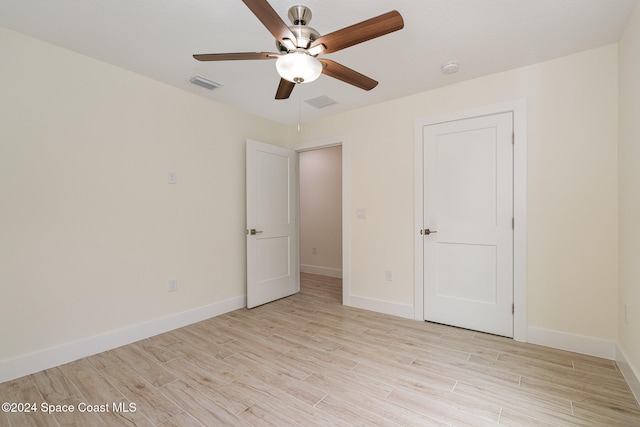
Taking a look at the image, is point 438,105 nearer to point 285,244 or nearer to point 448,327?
point 448,327

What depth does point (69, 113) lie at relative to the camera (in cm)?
235

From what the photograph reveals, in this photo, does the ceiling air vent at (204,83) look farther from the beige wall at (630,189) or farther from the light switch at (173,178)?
the beige wall at (630,189)

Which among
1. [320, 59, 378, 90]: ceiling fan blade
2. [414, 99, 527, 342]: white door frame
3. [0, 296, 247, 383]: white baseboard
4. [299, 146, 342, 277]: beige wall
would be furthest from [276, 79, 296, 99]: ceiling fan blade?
[299, 146, 342, 277]: beige wall

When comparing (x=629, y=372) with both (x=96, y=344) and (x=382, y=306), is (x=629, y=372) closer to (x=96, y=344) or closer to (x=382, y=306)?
(x=382, y=306)

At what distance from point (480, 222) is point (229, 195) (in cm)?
272

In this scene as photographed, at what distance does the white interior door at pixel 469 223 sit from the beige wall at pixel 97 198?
7.67 ft

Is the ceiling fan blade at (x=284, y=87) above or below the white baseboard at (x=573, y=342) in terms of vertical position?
above

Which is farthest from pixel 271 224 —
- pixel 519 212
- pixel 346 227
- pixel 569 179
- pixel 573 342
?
pixel 573 342

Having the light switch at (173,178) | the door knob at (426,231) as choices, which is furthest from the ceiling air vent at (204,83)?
the door knob at (426,231)

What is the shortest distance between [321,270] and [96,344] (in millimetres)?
3654

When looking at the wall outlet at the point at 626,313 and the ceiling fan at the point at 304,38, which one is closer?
the ceiling fan at the point at 304,38

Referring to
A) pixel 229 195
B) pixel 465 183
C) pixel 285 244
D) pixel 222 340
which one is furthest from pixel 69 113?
pixel 465 183

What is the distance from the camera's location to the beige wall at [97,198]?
2.12m

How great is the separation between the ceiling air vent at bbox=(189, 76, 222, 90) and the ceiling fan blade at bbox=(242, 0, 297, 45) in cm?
155
